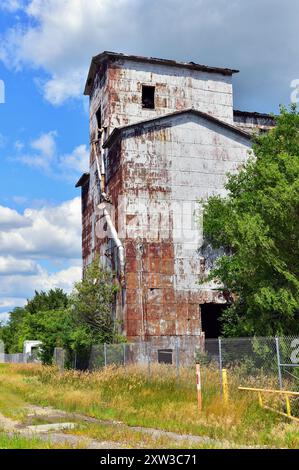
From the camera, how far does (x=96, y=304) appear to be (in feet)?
98.0

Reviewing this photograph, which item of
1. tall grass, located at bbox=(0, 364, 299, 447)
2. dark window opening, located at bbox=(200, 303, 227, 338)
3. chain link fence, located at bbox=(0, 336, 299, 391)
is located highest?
dark window opening, located at bbox=(200, 303, 227, 338)

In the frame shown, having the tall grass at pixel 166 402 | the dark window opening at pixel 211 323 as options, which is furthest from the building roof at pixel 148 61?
the tall grass at pixel 166 402

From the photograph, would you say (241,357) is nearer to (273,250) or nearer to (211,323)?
(273,250)

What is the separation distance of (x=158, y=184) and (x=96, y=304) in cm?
774

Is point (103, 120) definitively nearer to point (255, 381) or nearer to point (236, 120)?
point (236, 120)

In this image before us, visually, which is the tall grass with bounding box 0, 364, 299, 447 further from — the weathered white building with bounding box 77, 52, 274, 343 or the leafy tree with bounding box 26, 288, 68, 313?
the leafy tree with bounding box 26, 288, 68, 313

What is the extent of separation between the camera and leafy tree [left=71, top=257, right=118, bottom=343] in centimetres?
2959

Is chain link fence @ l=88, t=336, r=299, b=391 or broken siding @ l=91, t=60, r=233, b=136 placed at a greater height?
broken siding @ l=91, t=60, r=233, b=136

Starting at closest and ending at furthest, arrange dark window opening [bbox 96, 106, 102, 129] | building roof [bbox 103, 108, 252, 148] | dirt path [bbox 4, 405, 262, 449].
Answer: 1. dirt path [bbox 4, 405, 262, 449]
2. building roof [bbox 103, 108, 252, 148]
3. dark window opening [bbox 96, 106, 102, 129]

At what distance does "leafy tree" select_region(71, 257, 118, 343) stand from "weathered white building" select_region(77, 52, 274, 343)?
0.68m

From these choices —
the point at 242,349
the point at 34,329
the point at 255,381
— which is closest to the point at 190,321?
the point at 242,349

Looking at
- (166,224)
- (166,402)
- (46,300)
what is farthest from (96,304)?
(46,300)

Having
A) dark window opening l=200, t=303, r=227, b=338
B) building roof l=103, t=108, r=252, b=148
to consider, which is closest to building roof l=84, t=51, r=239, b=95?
building roof l=103, t=108, r=252, b=148

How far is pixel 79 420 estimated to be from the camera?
14.9 m
